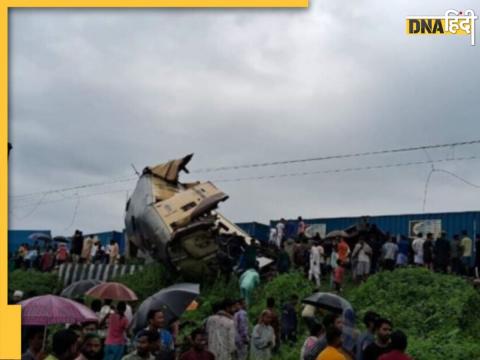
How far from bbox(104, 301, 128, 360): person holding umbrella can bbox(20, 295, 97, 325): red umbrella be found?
1.05 m

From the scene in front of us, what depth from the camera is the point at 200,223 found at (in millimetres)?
18078

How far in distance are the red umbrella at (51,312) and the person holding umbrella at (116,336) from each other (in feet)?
3.45

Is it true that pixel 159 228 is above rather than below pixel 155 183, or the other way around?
below

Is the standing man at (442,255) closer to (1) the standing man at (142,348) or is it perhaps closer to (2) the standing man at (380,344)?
(2) the standing man at (380,344)

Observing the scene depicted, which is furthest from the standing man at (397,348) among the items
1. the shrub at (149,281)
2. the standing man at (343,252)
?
the shrub at (149,281)

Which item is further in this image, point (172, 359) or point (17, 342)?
point (172, 359)

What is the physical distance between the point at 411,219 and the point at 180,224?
30.5 feet

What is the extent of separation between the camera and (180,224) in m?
18.7

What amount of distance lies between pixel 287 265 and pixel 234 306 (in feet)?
30.0

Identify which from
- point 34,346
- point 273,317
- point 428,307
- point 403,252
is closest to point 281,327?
point 273,317

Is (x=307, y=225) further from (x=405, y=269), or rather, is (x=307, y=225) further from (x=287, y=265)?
(x=405, y=269)

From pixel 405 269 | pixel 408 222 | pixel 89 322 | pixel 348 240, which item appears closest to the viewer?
pixel 89 322

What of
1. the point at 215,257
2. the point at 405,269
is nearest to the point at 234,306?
the point at 405,269

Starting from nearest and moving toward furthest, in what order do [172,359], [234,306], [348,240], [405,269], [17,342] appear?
[17,342], [172,359], [234,306], [405,269], [348,240]
